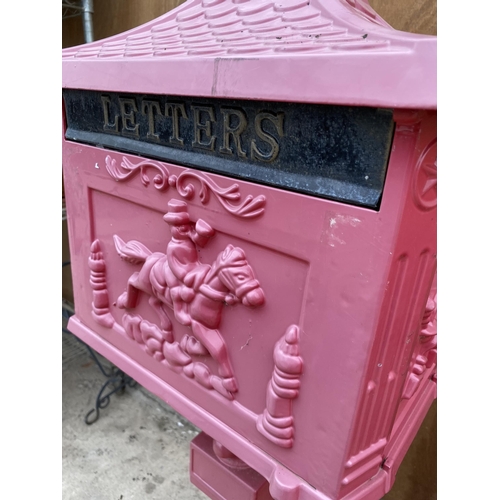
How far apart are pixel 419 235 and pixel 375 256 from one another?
0.05m

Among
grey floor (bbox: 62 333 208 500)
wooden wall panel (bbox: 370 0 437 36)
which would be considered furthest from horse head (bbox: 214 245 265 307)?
grey floor (bbox: 62 333 208 500)

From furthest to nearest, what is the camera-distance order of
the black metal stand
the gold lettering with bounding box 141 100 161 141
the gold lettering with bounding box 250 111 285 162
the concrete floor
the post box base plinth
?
the black metal stand → the concrete floor → the post box base plinth → the gold lettering with bounding box 141 100 161 141 → the gold lettering with bounding box 250 111 285 162

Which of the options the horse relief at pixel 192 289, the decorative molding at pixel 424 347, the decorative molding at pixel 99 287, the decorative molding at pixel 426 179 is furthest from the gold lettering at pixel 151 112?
the decorative molding at pixel 424 347

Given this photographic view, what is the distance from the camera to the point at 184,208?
0.58m

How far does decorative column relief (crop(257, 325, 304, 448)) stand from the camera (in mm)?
511

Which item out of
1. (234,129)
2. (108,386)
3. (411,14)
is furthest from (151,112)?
(108,386)

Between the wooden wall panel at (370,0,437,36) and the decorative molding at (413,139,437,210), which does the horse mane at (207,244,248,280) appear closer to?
the decorative molding at (413,139,437,210)

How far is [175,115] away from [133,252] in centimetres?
22

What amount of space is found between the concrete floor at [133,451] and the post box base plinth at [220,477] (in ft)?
1.41

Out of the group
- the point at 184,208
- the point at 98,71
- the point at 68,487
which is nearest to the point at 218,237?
the point at 184,208

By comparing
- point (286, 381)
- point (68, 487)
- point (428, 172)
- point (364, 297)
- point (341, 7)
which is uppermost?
point (341, 7)

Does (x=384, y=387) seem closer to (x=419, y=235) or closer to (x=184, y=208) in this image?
(x=419, y=235)

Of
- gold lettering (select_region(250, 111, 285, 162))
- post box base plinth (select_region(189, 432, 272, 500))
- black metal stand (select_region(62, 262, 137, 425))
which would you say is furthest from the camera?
black metal stand (select_region(62, 262, 137, 425))

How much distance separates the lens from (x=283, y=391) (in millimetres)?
524
